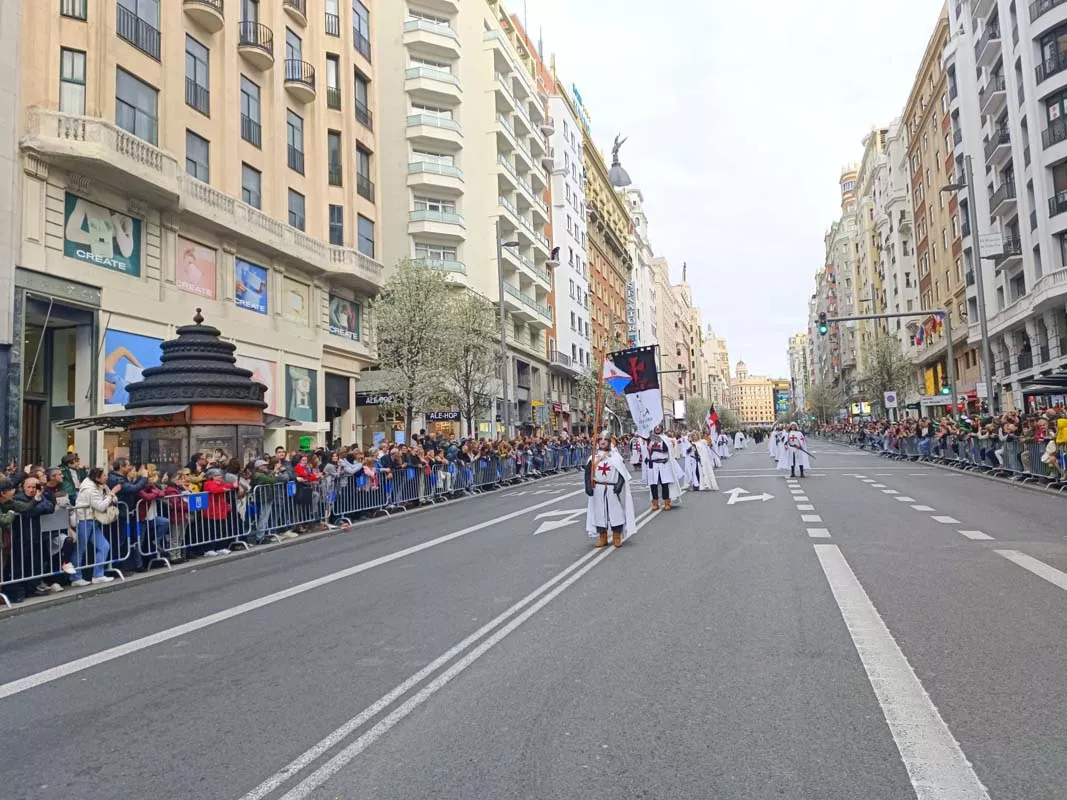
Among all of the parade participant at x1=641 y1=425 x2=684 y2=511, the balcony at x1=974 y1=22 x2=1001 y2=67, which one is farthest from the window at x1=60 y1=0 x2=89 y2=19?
the balcony at x1=974 y1=22 x2=1001 y2=67

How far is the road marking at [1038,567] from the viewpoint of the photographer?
7.80 m

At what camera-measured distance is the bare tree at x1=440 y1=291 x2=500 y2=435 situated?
3039 cm

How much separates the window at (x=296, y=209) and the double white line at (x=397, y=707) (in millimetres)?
23008

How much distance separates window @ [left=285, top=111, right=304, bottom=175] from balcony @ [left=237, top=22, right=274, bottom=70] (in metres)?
2.04

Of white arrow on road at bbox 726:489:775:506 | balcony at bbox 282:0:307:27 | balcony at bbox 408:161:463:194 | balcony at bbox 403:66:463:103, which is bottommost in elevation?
white arrow on road at bbox 726:489:775:506

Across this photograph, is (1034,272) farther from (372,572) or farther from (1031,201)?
(372,572)

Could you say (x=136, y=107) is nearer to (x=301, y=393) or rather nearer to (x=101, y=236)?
(x=101, y=236)

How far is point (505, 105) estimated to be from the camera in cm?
4828

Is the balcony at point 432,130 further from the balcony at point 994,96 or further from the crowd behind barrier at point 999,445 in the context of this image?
the balcony at point 994,96

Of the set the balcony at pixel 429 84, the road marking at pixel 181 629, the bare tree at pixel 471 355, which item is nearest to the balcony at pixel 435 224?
the balcony at pixel 429 84

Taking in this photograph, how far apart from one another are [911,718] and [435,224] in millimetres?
38121

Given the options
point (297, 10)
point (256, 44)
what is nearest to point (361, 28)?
point (297, 10)

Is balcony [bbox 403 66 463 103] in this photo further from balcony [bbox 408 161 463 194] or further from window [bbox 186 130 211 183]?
window [bbox 186 130 211 183]

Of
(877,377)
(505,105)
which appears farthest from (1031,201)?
(505,105)
